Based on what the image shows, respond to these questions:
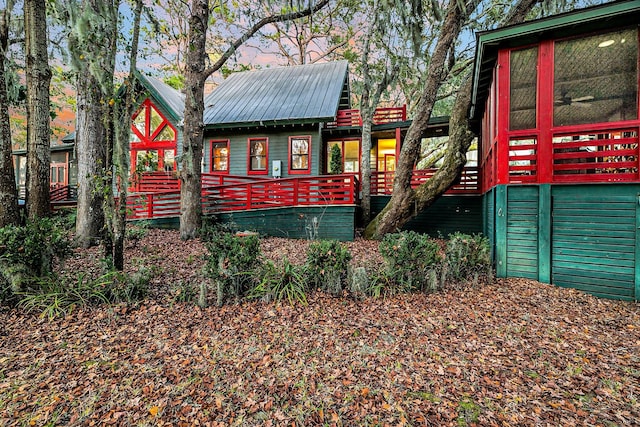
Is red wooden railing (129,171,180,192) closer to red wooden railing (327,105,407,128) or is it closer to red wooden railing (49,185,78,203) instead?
red wooden railing (49,185,78,203)

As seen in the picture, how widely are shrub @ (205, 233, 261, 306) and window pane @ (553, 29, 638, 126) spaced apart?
18.2ft

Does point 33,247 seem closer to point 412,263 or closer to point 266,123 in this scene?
point 412,263

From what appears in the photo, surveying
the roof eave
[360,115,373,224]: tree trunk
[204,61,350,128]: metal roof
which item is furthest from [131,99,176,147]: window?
[360,115,373,224]: tree trunk

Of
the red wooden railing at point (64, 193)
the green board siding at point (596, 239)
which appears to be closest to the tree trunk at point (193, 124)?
the green board siding at point (596, 239)

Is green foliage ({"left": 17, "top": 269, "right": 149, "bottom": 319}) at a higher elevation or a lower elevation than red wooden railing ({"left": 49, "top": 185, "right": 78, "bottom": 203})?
lower

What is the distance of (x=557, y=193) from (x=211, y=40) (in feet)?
60.5

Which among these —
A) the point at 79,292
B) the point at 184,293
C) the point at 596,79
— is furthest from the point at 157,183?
the point at 596,79

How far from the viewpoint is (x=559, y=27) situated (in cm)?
460

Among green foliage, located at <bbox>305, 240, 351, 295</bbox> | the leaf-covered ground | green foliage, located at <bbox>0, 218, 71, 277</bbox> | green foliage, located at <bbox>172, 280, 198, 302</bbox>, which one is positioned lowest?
the leaf-covered ground

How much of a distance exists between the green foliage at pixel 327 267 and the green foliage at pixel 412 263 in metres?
0.73

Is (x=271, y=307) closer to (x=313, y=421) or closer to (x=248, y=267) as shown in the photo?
(x=248, y=267)

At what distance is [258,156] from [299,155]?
1.85 meters

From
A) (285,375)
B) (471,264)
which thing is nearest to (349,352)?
(285,375)

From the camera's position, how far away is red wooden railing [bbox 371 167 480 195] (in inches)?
350
